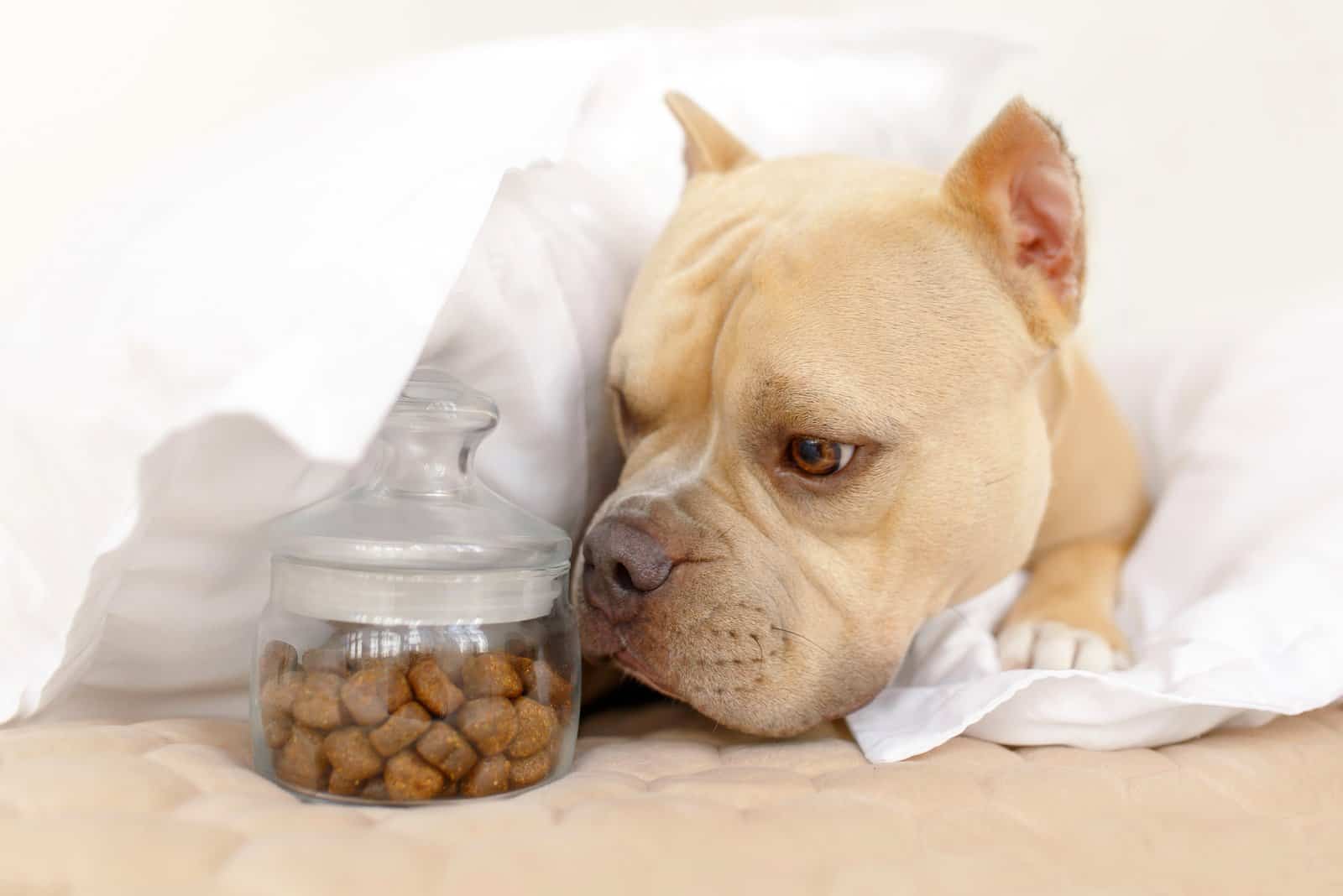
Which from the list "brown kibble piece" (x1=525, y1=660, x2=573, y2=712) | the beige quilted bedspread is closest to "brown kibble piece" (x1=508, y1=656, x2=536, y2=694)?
"brown kibble piece" (x1=525, y1=660, x2=573, y2=712)

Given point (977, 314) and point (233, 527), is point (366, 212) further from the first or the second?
point (977, 314)

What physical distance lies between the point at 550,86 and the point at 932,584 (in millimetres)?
1084

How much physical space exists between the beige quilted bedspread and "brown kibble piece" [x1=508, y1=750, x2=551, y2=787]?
0.03 meters

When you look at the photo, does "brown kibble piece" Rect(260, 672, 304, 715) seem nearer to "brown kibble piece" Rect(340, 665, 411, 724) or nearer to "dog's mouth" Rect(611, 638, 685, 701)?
"brown kibble piece" Rect(340, 665, 411, 724)

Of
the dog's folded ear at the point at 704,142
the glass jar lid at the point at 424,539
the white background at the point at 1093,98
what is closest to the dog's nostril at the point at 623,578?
the glass jar lid at the point at 424,539

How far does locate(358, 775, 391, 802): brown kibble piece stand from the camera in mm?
1096

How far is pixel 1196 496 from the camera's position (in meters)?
2.02

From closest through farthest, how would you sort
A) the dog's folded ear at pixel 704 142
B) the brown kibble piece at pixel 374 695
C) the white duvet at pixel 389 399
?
the brown kibble piece at pixel 374 695
the white duvet at pixel 389 399
the dog's folded ear at pixel 704 142

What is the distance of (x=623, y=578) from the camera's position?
140 cm

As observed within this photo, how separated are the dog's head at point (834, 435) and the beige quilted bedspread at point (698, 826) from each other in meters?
0.15

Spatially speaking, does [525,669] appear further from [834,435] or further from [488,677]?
[834,435]

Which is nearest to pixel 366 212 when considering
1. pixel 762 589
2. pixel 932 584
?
pixel 762 589

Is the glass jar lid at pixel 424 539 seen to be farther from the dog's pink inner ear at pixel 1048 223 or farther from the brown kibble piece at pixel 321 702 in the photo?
the dog's pink inner ear at pixel 1048 223

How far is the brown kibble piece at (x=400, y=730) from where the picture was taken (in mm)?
1084
